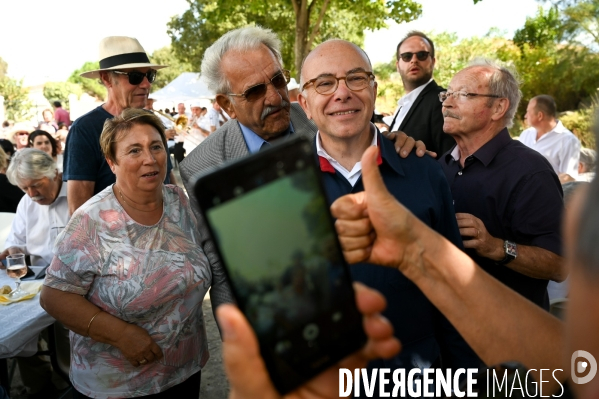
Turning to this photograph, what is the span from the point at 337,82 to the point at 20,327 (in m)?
2.67

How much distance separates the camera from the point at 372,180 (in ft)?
4.41

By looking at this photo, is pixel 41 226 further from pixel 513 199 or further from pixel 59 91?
pixel 59 91

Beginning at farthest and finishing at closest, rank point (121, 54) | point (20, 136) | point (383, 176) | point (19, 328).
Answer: point (20, 136) < point (121, 54) < point (19, 328) < point (383, 176)

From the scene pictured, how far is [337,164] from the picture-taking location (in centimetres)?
231

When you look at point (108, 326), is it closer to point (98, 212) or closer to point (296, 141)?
point (98, 212)

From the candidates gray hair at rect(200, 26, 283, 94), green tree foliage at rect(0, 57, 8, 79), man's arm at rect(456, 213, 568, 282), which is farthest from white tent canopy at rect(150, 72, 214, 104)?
green tree foliage at rect(0, 57, 8, 79)

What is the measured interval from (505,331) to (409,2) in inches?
540

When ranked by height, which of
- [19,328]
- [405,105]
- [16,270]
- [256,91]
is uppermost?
[256,91]

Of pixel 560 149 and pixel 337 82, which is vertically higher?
pixel 337 82

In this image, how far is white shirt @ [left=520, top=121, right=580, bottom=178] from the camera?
21.5 ft

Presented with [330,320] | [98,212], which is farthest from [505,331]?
[98,212]

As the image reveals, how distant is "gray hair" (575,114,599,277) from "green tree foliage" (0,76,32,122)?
A: 3707 centimetres

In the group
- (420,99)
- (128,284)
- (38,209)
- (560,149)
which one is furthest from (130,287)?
(560,149)

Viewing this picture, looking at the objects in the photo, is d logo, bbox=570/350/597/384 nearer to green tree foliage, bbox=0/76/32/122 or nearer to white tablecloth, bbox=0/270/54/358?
white tablecloth, bbox=0/270/54/358
